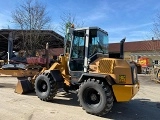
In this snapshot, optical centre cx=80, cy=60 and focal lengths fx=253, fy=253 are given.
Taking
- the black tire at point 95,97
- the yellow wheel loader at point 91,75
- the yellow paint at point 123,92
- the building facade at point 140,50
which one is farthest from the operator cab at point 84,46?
the building facade at point 140,50

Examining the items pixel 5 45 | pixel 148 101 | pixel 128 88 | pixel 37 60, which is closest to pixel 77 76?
pixel 128 88

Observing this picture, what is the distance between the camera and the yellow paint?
7.62m

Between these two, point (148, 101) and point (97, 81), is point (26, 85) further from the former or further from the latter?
point (148, 101)

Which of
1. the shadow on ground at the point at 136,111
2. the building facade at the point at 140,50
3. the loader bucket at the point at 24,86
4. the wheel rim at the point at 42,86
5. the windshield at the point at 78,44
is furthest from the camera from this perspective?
the building facade at the point at 140,50

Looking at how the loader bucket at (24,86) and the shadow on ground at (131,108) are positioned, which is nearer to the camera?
the shadow on ground at (131,108)

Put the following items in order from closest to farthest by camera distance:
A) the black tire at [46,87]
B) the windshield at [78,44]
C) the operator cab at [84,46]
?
the operator cab at [84,46] → the windshield at [78,44] → the black tire at [46,87]

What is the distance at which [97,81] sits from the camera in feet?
26.1

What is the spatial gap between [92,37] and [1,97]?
4.59 m

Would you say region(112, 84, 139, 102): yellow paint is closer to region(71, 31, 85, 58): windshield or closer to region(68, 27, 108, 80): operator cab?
region(68, 27, 108, 80): operator cab

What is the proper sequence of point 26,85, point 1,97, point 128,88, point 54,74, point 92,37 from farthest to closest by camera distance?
point 26,85, point 1,97, point 54,74, point 92,37, point 128,88

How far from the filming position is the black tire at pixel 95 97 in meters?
7.71

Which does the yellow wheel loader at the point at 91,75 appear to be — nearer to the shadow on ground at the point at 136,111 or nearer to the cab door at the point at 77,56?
the cab door at the point at 77,56

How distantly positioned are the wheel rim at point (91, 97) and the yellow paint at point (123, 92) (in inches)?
26.2

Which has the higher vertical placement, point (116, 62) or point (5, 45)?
point (5, 45)
